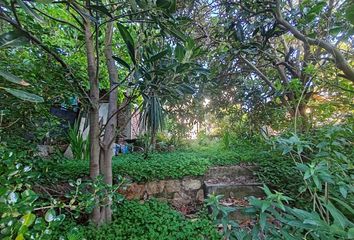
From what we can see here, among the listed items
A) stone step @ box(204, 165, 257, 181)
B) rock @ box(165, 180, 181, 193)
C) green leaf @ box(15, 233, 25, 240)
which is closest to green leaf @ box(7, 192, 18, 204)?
green leaf @ box(15, 233, 25, 240)

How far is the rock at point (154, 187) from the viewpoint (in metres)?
2.54

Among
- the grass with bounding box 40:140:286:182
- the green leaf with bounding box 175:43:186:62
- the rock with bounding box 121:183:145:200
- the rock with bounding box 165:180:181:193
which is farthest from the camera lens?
the rock with bounding box 165:180:181:193

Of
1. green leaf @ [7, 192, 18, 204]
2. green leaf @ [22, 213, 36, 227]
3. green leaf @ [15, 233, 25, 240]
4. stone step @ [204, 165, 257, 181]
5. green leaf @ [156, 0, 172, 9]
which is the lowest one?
stone step @ [204, 165, 257, 181]

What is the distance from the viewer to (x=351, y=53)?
188 centimetres

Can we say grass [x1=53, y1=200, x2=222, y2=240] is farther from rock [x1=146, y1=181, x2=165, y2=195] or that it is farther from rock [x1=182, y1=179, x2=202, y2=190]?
rock [x1=182, y1=179, x2=202, y2=190]

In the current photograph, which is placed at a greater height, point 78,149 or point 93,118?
point 93,118

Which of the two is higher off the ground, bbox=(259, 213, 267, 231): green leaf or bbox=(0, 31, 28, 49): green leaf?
bbox=(0, 31, 28, 49): green leaf

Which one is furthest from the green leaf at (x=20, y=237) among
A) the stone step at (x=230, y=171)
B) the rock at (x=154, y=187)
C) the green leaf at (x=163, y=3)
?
the stone step at (x=230, y=171)

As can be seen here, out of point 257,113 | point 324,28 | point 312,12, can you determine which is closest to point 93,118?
point 312,12

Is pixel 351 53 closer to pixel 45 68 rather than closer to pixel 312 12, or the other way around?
pixel 312 12

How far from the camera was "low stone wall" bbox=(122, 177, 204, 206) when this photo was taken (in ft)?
8.30

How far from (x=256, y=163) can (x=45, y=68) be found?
2.54m

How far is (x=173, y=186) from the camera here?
266 centimetres

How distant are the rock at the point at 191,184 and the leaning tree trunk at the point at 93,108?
114cm
